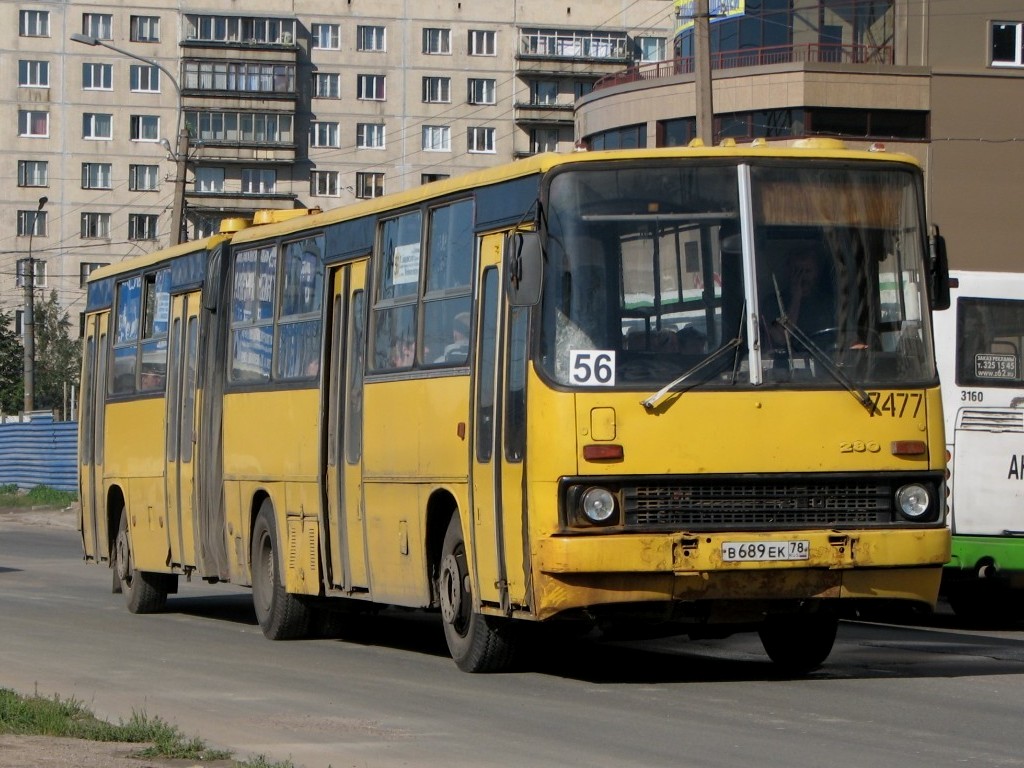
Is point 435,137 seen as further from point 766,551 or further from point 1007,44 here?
point 766,551

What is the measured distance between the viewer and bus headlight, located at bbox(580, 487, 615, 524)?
10664 mm

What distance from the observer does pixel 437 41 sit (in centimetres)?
9588

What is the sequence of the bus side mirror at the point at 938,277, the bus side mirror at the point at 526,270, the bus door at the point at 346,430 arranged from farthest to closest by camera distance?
the bus door at the point at 346,430
the bus side mirror at the point at 938,277
the bus side mirror at the point at 526,270

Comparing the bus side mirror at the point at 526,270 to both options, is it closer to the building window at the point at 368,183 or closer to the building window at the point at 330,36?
the building window at the point at 330,36

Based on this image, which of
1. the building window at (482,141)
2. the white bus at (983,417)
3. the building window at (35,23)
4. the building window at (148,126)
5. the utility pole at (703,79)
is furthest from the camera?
the building window at (482,141)

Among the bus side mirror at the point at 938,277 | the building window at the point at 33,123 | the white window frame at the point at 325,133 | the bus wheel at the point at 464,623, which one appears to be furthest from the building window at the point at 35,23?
the bus side mirror at the point at 938,277

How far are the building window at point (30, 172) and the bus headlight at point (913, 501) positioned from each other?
286 feet

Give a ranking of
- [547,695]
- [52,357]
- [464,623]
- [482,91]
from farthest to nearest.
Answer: [482,91]
[52,357]
[464,623]
[547,695]

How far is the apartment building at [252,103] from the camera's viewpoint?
93.9m

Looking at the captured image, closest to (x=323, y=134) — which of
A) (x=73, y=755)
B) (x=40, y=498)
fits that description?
(x=40, y=498)

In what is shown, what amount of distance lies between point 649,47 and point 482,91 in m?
9.17

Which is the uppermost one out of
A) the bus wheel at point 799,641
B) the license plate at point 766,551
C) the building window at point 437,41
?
the building window at point 437,41

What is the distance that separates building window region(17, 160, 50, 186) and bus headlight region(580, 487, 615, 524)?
286ft

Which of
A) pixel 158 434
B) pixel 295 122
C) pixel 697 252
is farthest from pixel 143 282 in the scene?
pixel 295 122
